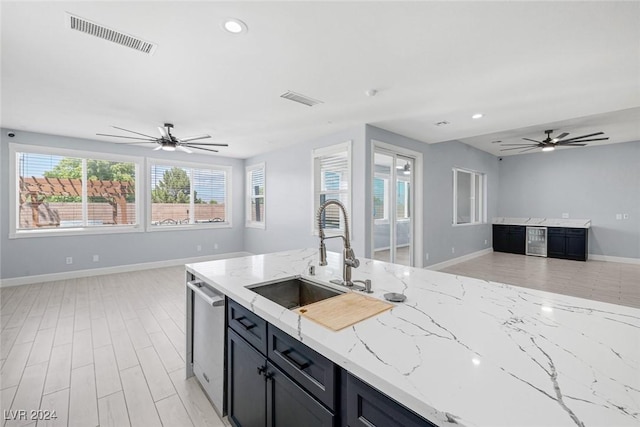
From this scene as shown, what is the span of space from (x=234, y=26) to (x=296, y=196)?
149 inches

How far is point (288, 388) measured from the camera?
46.3 inches

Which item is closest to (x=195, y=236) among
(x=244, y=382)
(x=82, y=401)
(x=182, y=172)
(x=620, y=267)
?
(x=182, y=172)

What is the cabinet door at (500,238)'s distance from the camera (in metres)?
7.86

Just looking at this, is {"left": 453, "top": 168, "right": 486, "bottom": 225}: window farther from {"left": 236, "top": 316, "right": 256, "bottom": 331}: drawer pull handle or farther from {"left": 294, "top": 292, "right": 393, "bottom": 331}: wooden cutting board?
{"left": 236, "top": 316, "right": 256, "bottom": 331}: drawer pull handle

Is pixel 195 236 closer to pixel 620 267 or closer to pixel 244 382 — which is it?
pixel 244 382

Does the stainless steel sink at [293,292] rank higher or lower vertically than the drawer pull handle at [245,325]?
higher

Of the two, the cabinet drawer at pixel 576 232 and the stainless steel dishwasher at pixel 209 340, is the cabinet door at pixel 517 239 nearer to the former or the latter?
the cabinet drawer at pixel 576 232

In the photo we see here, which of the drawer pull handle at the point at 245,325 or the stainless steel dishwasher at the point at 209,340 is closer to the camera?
the drawer pull handle at the point at 245,325

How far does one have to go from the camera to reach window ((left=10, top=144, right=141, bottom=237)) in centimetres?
A: 478

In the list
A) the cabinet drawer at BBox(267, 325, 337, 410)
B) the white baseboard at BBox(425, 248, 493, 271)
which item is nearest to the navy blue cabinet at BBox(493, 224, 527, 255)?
the white baseboard at BBox(425, 248, 493, 271)

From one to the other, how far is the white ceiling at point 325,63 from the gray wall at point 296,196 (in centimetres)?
67

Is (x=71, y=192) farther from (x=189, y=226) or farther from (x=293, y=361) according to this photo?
(x=293, y=361)

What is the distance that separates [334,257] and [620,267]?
24.0ft

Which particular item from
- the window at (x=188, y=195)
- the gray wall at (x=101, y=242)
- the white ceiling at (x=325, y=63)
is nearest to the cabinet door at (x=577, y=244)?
the white ceiling at (x=325, y=63)
